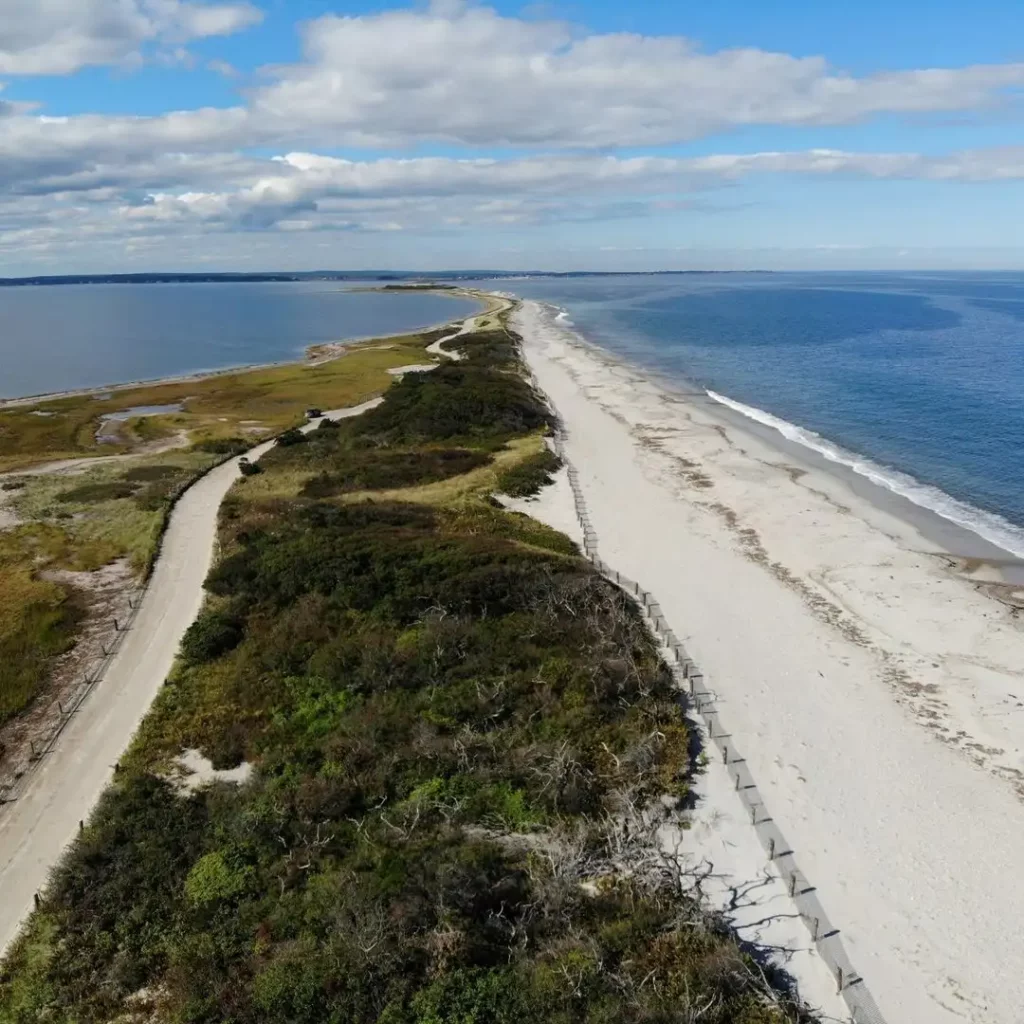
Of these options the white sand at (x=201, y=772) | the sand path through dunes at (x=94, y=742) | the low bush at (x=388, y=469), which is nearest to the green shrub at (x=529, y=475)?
the low bush at (x=388, y=469)

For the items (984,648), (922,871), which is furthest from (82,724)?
(984,648)

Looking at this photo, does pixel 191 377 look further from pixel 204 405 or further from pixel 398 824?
pixel 398 824

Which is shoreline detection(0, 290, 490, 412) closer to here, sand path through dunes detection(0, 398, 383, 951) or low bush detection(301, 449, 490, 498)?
low bush detection(301, 449, 490, 498)

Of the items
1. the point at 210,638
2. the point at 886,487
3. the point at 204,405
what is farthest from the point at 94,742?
the point at 204,405

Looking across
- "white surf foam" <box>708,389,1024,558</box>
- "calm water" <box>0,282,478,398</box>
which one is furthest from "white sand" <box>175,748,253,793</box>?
"calm water" <box>0,282,478,398</box>

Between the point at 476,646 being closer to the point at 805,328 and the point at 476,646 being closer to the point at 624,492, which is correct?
the point at 624,492

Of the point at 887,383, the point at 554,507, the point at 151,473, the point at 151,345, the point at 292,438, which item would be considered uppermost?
the point at 887,383
